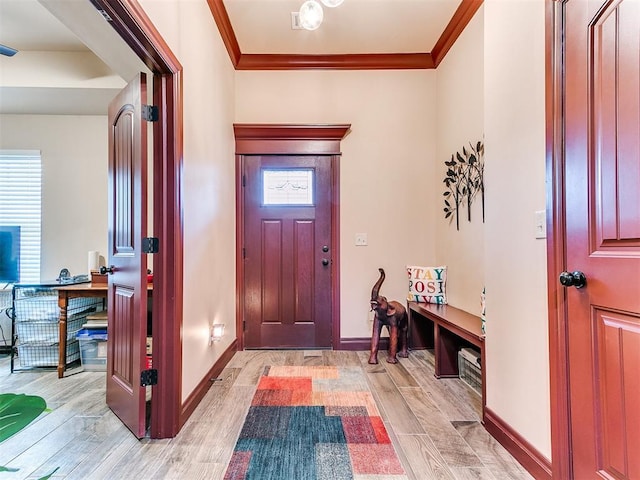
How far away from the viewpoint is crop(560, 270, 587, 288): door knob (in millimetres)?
1215

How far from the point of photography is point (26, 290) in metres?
2.90

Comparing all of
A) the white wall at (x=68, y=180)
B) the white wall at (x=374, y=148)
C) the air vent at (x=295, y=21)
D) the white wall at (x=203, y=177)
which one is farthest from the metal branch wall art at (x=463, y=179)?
the white wall at (x=68, y=180)

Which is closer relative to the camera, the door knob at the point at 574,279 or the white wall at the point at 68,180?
the door knob at the point at 574,279

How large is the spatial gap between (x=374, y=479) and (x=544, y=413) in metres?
0.80

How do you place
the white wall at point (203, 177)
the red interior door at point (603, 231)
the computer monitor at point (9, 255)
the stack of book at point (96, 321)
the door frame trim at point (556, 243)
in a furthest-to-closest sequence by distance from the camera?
the computer monitor at point (9, 255)
the stack of book at point (96, 321)
the white wall at point (203, 177)
the door frame trim at point (556, 243)
the red interior door at point (603, 231)

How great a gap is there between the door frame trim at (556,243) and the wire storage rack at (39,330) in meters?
3.38

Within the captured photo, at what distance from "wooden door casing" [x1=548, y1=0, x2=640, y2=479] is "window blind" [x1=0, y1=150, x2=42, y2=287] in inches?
171

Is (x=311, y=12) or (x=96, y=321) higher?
(x=311, y=12)

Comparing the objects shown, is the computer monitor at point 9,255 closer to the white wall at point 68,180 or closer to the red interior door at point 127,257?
the white wall at point 68,180

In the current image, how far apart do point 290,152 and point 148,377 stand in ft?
7.62

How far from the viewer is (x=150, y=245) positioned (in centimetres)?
181

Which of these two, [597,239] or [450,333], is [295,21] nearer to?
[597,239]

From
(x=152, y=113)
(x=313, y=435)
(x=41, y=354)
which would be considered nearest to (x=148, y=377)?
(x=313, y=435)

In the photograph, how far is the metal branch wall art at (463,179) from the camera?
2.57 m
